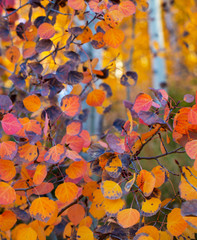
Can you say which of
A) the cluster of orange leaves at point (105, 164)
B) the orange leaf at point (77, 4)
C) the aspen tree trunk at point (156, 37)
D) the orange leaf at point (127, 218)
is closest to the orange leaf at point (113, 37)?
the cluster of orange leaves at point (105, 164)

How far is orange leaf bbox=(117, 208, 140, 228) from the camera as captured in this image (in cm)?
55

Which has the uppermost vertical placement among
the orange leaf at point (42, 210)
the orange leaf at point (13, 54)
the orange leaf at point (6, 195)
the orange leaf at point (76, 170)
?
the orange leaf at point (13, 54)

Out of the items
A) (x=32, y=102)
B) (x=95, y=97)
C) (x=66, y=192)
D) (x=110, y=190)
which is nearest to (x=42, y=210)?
(x=66, y=192)

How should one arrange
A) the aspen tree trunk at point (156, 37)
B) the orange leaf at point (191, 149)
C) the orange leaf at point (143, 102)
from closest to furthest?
the orange leaf at point (191, 149), the orange leaf at point (143, 102), the aspen tree trunk at point (156, 37)

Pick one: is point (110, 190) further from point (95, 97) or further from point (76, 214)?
point (95, 97)

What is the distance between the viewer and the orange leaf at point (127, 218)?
55 centimetres

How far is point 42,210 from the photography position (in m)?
0.61

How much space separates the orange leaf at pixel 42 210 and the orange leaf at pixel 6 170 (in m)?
0.10

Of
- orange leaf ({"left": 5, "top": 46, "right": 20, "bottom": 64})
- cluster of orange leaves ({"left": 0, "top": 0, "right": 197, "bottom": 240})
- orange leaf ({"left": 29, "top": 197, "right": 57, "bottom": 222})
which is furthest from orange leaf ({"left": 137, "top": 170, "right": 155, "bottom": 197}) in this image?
orange leaf ({"left": 5, "top": 46, "right": 20, "bottom": 64})

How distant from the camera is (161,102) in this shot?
2.11 ft

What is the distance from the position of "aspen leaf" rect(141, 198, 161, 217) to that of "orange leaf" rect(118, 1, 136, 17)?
494mm

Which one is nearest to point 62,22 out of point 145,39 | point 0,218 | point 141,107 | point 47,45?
point 47,45

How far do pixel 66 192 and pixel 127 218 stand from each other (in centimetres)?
18

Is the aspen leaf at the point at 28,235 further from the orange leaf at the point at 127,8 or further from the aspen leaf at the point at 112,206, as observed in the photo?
the orange leaf at the point at 127,8
